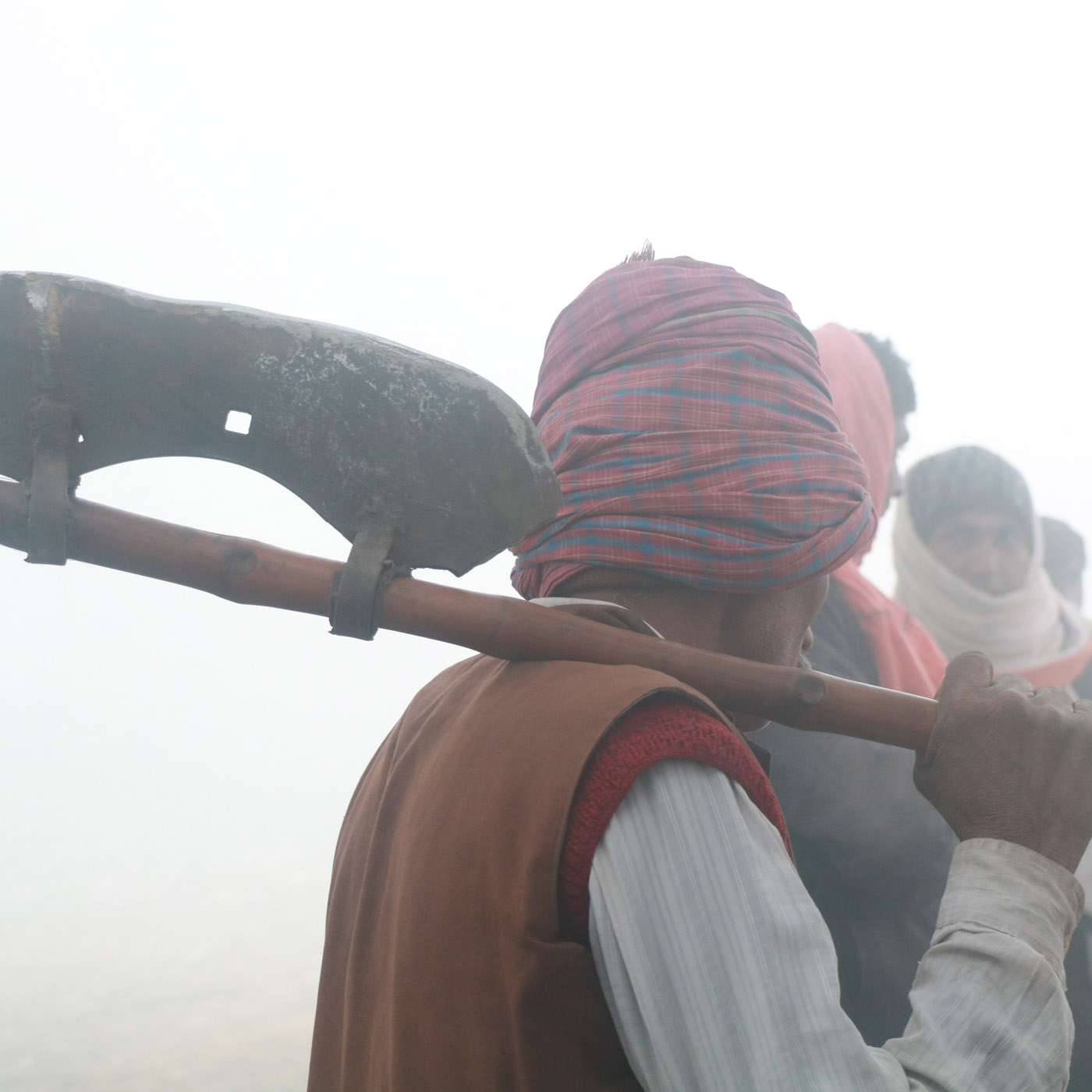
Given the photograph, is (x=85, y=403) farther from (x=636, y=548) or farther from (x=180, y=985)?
(x=180, y=985)

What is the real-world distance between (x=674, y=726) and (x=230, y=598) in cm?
50

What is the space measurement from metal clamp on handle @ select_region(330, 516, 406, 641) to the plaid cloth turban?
0.32 m

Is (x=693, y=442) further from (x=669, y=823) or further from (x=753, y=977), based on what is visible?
(x=753, y=977)

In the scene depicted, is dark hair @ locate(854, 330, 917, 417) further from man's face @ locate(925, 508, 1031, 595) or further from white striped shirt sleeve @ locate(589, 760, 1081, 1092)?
white striped shirt sleeve @ locate(589, 760, 1081, 1092)

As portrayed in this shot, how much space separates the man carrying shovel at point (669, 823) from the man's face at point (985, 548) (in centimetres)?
242

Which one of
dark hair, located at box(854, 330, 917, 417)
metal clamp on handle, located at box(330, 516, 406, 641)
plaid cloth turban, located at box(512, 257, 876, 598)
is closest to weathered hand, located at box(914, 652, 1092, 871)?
plaid cloth turban, located at box(512, 257, 876, 598)

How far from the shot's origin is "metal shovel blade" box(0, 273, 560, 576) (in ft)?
3.52

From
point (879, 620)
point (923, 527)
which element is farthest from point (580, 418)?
point (923, 527)

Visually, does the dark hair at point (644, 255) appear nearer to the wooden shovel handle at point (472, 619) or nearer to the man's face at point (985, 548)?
the wooden shovel handle at point (472, 619)

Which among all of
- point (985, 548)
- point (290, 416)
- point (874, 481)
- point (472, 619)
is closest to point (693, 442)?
point (472, 619)

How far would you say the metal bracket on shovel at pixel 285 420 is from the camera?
1062 millimetres

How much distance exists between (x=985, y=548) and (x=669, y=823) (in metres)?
3.09

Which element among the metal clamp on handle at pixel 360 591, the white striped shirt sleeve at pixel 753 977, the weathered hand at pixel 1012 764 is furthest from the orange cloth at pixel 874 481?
the metal clamp on handle at pixel 360 591

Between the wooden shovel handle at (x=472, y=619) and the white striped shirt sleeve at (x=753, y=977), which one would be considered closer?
the white striped shirt sleeve at (x=753, y=977)
